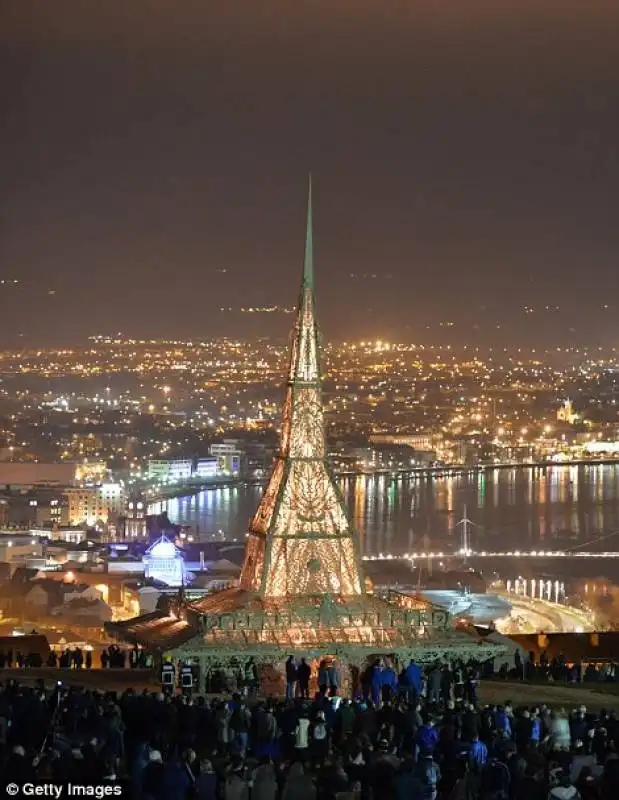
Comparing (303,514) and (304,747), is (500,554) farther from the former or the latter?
(304,747)

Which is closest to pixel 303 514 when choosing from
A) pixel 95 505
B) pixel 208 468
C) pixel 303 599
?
pixel 303 599

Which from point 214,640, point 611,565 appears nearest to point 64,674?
point 214,640

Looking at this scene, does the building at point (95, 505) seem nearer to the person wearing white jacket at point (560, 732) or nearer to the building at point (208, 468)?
the building at point (208, 468)

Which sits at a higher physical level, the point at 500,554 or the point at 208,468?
the point at 208,468

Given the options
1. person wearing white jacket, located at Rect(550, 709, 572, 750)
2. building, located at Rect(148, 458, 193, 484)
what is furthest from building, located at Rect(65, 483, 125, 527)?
person wearing white jacket, located at Rect(550, 709, 572, 750)

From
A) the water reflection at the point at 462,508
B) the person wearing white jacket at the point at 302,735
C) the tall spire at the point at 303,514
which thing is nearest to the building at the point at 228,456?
the water reflection at the point at 462,508

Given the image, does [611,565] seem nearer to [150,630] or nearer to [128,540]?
[128,540]
